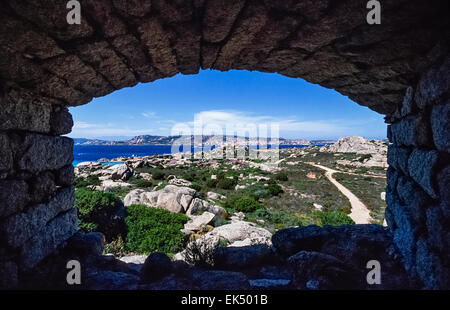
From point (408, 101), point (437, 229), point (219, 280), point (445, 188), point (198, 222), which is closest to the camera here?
point (445, 188)

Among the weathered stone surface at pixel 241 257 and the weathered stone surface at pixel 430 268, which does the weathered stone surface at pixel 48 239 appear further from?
the weathered stone surface at pixel 430 268

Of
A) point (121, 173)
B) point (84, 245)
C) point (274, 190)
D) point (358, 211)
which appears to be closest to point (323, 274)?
point (84, 245)

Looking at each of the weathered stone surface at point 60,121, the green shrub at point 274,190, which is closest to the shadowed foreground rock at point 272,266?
the weathered stone surface at point 60,121

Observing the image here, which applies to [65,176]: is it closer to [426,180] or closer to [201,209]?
[426,180]

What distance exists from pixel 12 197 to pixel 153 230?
6328mm

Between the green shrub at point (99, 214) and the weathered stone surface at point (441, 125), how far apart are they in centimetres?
946

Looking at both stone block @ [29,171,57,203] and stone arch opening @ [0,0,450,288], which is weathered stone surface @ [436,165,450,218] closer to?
stone arch opening @ [0,0,450,288]

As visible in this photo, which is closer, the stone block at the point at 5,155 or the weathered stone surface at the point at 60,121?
the stone block at the point at 5,155

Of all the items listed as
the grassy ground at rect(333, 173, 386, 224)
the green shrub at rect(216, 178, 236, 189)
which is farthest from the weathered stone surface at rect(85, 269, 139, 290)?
the green shrub at rect(216, 178, 236, 189)

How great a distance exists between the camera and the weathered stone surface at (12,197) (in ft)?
7.72

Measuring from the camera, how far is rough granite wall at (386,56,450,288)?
6.33 ft

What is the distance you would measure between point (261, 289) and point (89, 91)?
138 inches

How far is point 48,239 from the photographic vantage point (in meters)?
2.97
